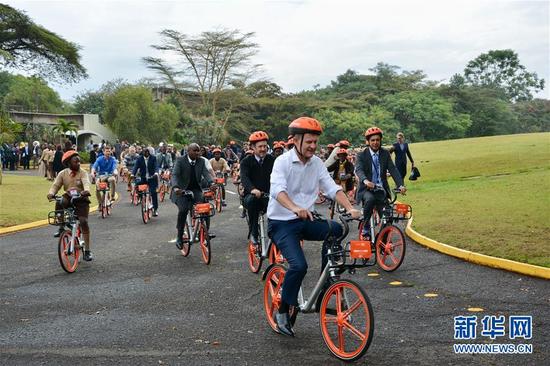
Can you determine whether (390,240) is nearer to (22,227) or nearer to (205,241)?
(205,241)

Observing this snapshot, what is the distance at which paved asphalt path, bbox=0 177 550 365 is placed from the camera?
5.48 m

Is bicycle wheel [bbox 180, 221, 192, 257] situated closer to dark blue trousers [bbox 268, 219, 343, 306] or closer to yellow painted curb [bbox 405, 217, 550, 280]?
yellow painted curb [bbox 405, 217, 550, 280]

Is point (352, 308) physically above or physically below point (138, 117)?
below

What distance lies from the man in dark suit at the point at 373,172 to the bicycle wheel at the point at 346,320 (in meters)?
4.14

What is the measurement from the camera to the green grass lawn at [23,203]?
53.2 ft

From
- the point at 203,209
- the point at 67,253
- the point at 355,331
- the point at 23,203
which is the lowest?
the point at 23,203

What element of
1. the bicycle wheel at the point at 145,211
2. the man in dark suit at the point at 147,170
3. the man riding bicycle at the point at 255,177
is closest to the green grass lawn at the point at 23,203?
the man in dark suit at the point at 147,170

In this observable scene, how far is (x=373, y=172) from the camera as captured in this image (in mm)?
9656

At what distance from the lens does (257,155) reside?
376 inches

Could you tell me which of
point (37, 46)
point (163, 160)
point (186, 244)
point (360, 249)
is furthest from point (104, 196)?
point (37, 46)

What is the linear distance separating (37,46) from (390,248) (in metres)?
36.6

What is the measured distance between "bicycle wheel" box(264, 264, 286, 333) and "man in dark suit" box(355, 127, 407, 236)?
11.2ft

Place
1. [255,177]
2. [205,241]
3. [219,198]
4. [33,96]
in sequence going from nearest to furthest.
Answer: [255,177]
[205,241]
[219,198]
[33,96]

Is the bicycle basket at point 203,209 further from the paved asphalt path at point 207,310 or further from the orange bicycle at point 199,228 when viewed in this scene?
the paved asphalt path at point 207,310
